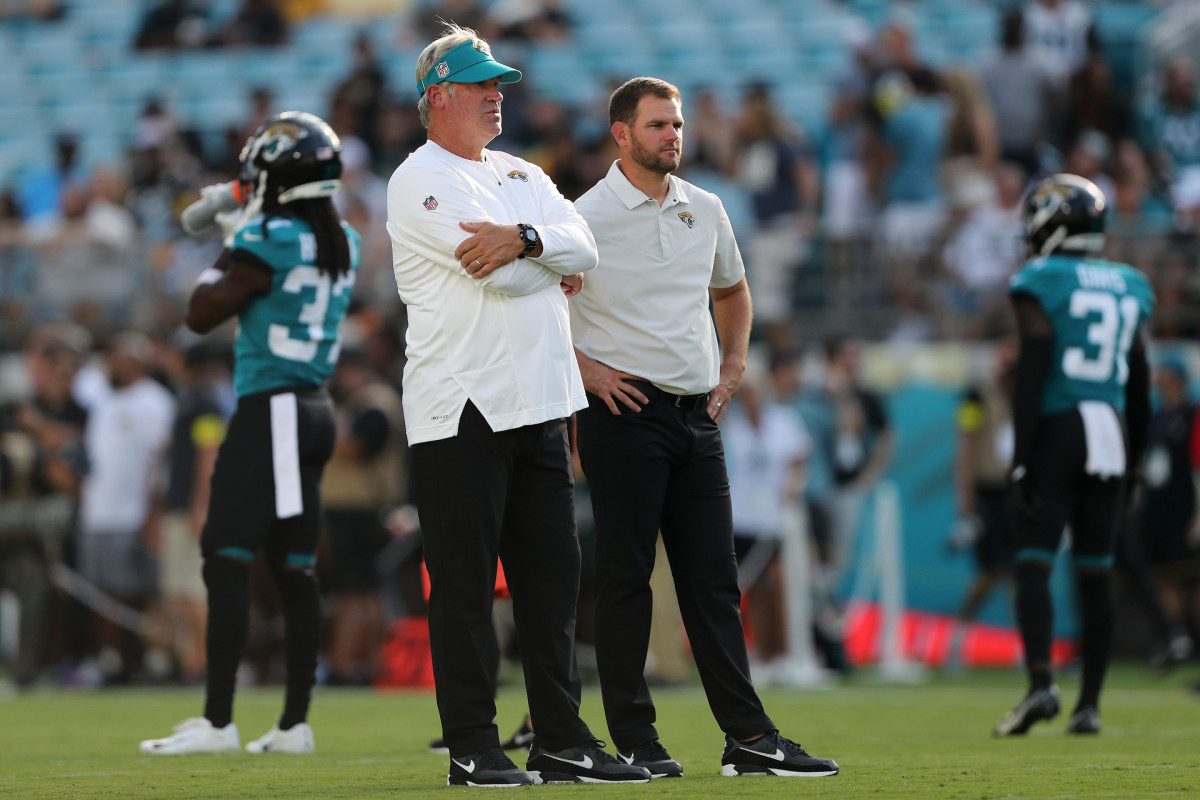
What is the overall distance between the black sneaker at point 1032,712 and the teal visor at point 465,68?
3.55 meters

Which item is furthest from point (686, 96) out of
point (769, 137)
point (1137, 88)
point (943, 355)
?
point (943, 355)

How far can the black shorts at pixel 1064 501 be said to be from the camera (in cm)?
739

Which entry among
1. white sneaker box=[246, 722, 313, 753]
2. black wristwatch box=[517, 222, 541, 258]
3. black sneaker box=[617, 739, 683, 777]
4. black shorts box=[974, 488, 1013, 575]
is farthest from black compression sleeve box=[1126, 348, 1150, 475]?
black shorts box=[974, 488, 1013, 575]

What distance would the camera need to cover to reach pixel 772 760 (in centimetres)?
537

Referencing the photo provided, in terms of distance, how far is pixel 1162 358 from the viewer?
12.7m

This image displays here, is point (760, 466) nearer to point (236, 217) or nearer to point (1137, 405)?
point (1137, 405)

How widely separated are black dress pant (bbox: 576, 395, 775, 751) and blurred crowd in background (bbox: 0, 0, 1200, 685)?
5.58 meters

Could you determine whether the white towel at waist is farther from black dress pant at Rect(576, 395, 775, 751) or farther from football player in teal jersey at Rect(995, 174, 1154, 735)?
black dress pant at Rect(576, 395, 775, 751)

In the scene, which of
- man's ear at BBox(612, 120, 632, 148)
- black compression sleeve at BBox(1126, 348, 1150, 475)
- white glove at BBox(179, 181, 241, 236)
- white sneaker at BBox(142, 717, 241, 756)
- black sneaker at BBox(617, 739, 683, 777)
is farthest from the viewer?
black compression sleeve at BBox(1126, 348, 1150, 475)

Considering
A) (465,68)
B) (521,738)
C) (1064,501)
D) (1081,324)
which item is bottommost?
(521,738)

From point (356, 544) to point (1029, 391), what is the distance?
5903 millimetres

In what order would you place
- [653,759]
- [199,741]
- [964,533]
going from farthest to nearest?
[964,533] < [199,741] < [653,759]

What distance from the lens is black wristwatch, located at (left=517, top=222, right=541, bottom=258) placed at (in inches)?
202

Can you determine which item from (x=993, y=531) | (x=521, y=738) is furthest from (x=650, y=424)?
(x=993, y=531)
